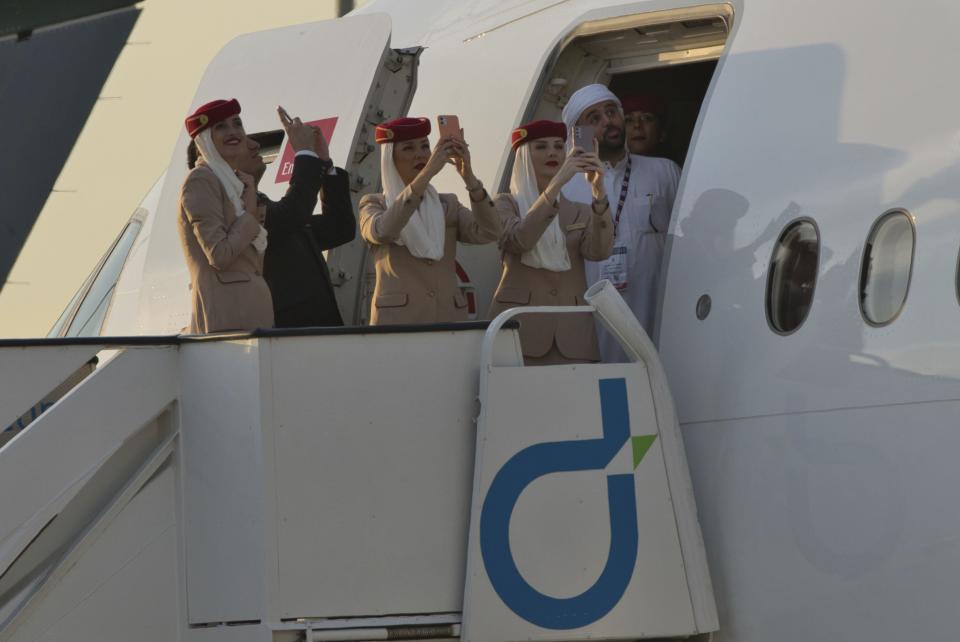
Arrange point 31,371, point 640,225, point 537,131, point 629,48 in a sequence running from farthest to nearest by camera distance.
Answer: point 629,48 < point 640,225 < point 537,131 < point 31,371

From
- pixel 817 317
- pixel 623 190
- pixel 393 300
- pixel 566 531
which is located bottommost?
pixel 566 531

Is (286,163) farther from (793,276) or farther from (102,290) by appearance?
(793,276)

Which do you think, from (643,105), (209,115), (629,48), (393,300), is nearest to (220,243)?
(209,115)

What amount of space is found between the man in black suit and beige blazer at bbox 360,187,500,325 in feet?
1.25

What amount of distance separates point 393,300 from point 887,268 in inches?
103

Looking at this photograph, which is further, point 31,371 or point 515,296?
point 515,296

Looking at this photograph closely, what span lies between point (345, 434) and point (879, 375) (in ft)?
6.96

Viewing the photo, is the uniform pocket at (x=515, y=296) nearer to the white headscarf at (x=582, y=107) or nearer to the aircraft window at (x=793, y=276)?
the white headscarf at (x=582, y=107)

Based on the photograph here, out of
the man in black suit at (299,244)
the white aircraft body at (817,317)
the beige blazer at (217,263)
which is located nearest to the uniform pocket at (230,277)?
the beige blazer at (217,263)

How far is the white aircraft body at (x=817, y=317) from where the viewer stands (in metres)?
5.18

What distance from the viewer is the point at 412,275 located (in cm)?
736

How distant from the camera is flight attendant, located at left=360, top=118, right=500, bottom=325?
23.9ft

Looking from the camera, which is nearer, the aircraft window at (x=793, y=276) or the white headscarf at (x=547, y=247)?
the aircraft window at (x=793, y=276)

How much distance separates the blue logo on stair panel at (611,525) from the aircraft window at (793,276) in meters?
0.74
